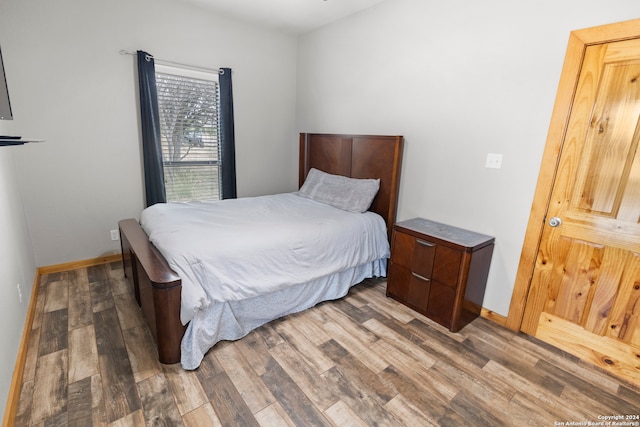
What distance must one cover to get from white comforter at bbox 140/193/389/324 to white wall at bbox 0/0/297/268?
853 millimetres

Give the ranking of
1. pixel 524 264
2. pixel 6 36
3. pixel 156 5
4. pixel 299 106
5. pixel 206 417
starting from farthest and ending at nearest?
pixel 299 106 → pixel 156 5 → pixel 6 36 → pixel 524 264 → pixel 206 417

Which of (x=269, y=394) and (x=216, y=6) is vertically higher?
(x=216, y=6)

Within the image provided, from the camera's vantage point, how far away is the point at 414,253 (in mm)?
2359

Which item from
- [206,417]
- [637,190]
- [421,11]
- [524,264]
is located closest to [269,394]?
[206,417]

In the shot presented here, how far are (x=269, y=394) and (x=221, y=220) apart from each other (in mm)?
1306

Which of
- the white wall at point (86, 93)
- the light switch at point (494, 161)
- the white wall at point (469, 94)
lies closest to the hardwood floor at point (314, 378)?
the white wall at point (469, 94)

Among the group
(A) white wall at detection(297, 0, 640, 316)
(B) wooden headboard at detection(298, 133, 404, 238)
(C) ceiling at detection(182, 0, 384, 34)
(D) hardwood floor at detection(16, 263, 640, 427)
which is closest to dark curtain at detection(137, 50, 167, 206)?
(C) ceiling at detection(182, 0, 384, 34)

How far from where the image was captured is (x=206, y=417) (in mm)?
1440

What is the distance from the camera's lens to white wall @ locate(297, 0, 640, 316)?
1.94m

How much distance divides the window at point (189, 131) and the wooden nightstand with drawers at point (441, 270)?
2.32 m

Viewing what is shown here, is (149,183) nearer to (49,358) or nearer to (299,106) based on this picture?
(49,358)

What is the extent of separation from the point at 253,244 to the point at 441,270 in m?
1.37

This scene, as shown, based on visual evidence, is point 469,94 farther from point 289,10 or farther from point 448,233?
point 289,10

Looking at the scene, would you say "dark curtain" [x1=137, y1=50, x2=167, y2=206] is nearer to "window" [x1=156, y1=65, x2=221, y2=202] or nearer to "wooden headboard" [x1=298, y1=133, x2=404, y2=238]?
"window" [x1=156, y1=65, x2=221, y2=202]
